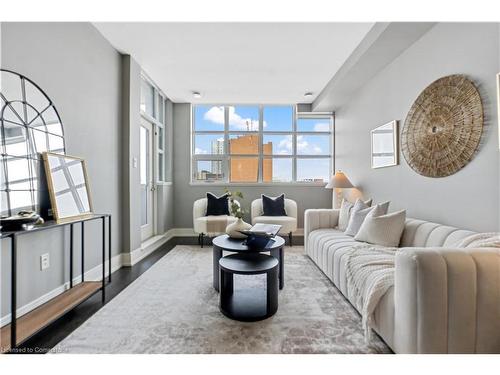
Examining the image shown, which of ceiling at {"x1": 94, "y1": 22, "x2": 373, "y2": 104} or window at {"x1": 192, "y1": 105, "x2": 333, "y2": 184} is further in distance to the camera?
window at {"x1": 192, "y1": 105, "x2": 333, "y2": 184}

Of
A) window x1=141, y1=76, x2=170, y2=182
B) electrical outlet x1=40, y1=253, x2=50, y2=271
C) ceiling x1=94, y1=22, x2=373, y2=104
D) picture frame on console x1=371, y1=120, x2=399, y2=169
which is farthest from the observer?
window x1=141, y1=76, x2=170, y2=182

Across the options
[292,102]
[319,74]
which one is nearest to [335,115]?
[292,102]

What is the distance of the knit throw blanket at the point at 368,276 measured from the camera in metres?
1.55

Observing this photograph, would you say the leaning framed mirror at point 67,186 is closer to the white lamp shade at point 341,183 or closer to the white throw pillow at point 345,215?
the white throw pillow at point 345,215

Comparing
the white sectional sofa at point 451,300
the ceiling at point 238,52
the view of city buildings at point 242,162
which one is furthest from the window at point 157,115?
the white sectional sofa at point 451,300

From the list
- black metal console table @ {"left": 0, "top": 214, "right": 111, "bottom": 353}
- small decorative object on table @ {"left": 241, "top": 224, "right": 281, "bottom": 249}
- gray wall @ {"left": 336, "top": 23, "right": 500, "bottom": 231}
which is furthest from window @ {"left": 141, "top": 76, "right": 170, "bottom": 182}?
gray wall @ {"left": 336, "top": 23, "right": 500, "bottom": 231}

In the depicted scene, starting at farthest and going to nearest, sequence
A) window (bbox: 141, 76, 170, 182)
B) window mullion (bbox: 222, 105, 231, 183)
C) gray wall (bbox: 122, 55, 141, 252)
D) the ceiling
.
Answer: window mullion (bbox: 222, 105, 231, 183) < window (bbox: 141, 76, 170, 182) < gray wall (bbox: 122, 55, 141, 252) < the ceiling

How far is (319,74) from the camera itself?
3.64m

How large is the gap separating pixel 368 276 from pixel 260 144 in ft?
12.6

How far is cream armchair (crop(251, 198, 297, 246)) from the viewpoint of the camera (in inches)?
163

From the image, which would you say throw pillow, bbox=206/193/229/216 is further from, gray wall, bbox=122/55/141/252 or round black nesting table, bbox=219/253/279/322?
round black nesting table, bbox=219/253/279/322

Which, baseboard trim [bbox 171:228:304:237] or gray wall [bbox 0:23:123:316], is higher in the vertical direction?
gray wall [bbox 0:23:123:316]

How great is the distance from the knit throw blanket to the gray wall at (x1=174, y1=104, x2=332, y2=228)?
9.28ft

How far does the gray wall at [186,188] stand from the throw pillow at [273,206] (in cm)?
51
